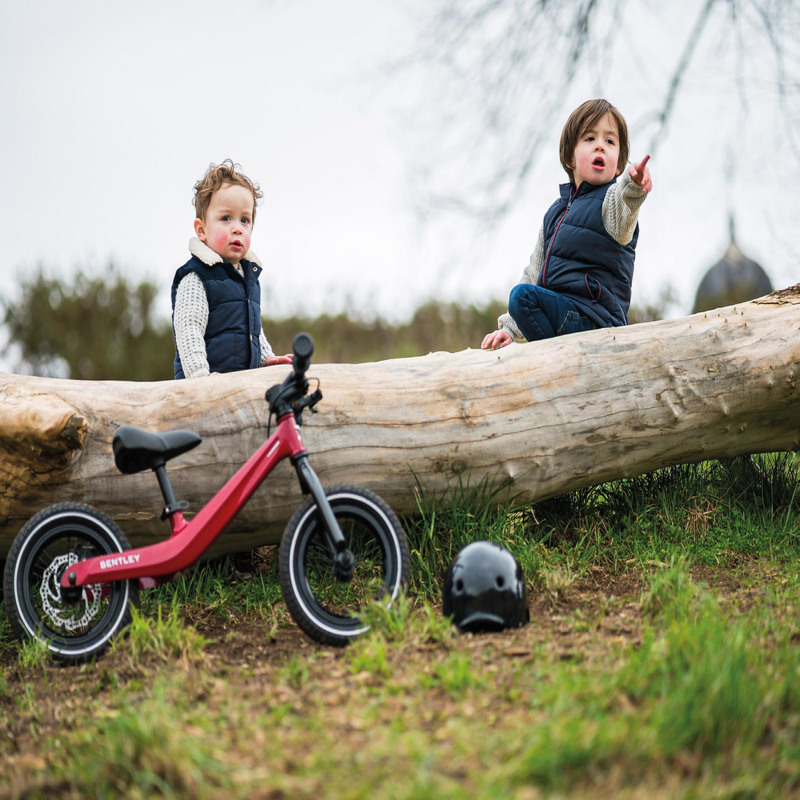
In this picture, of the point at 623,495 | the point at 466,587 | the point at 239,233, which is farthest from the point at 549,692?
the point at 239,233

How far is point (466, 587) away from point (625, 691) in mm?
936

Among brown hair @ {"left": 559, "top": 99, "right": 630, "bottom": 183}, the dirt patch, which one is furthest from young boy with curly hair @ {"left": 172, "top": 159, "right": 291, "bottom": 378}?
brown hair @ {"left": 559, "top": 99, "right": 630, "bottom": 183}

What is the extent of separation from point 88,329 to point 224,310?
8.23 metres

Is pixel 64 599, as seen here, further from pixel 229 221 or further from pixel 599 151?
pixel 599 151

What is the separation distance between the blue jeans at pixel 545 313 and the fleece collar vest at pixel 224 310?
165cm

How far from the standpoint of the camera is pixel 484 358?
4.35 m

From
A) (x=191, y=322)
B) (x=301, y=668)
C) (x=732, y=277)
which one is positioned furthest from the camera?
(x=732, y=277)

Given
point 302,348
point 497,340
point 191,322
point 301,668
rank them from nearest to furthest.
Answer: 1. point 301,668
2. point 302,348
3. point 191,322
4. point 497,340

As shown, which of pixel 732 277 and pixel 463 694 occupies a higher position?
pixel 732 277

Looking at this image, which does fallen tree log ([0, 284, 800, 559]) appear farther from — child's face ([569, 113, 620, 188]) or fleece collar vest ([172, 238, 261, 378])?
child's face ([569, 113, 620, 188])

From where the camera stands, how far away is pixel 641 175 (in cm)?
438

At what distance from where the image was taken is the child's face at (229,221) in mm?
4551

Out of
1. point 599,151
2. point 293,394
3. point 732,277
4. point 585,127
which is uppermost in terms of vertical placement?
point 732,277

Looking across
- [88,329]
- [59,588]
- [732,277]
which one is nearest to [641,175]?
[59,588]
